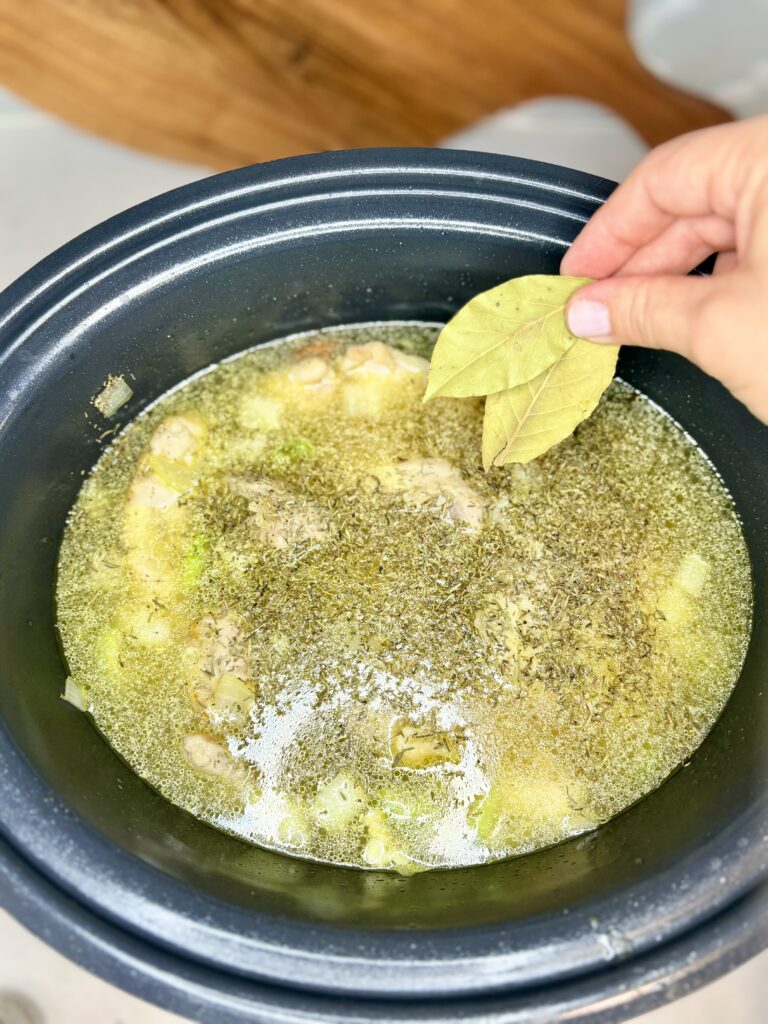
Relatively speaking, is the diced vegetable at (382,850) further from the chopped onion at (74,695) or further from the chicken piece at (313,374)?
the chicken piece at (313,374)

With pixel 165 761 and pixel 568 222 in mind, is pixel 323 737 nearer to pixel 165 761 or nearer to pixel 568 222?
pixel 165 761

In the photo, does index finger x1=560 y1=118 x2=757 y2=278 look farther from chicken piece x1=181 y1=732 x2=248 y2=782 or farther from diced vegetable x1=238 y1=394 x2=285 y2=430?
chicken piece x1=181 y1=732 x2=248 y2=782

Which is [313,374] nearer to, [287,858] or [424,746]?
[424,746]

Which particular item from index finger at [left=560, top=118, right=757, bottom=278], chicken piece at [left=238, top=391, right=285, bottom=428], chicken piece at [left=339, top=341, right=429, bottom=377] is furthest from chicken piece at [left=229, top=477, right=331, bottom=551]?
index finger at [left=560, top=118, right=757, bottom=278]

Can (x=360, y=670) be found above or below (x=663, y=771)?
below

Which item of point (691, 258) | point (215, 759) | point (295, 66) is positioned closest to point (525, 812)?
point (215, 759)

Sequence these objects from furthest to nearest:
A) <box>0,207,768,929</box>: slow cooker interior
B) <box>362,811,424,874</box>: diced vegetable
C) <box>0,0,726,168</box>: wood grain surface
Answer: <box>0,0,726,168</box>: wood grain surface < <box>362,811,424,874</box>: diced vegetable < <box>0,207,768,929</box>: slow cooker interior

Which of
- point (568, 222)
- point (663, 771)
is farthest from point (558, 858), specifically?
point (568, 222)
